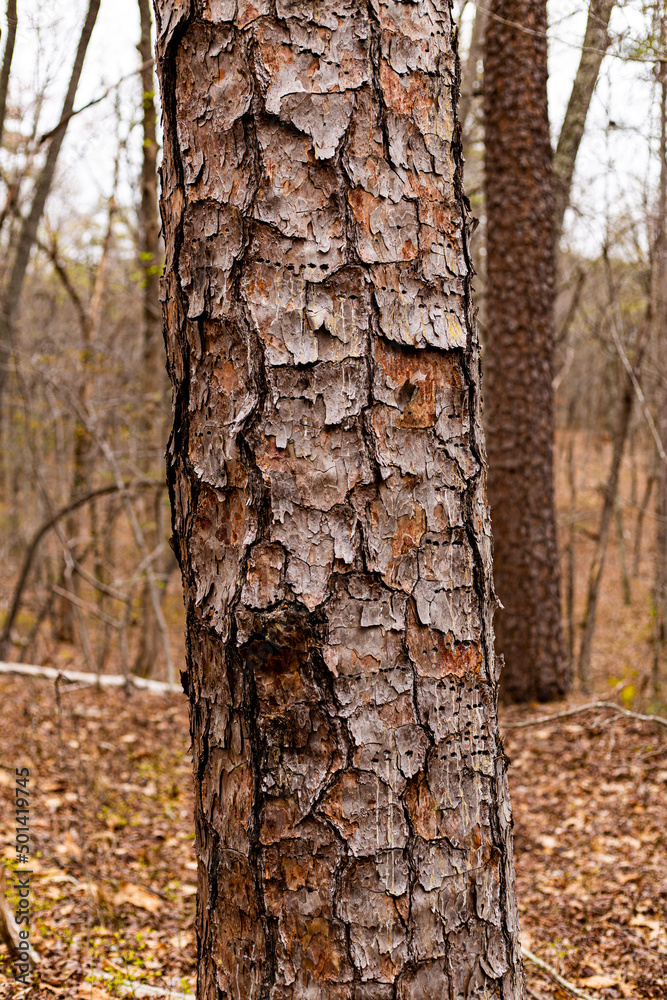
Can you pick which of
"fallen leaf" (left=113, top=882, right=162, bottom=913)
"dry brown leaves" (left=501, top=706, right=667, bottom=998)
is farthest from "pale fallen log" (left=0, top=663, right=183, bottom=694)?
"fallen leaf" (left=113, top=882, right=162, bottom=913)

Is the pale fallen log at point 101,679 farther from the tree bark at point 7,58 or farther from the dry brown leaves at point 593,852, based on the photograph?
the tree bark at point 7,58

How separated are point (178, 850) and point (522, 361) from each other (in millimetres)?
4148

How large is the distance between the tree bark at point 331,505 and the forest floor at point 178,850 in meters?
1.30

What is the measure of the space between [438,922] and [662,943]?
1.81 m

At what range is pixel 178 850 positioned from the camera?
360cm

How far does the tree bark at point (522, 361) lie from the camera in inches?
217

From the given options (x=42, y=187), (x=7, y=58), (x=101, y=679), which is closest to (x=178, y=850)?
(x=101, y=679)

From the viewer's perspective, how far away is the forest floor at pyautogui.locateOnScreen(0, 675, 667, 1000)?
94.1 inches

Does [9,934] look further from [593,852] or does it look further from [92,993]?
[593,852]

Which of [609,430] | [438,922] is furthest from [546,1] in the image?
[609,430]

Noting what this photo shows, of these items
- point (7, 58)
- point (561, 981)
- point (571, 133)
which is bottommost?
point (561, 981)

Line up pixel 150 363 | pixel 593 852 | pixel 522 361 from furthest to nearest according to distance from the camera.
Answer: pixel 150 363
pixel 522 361
pixel 593 852

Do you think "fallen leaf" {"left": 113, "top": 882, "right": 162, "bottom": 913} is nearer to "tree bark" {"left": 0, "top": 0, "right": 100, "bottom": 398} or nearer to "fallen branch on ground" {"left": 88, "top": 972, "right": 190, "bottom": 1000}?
"fallen branch on ground" {"left": 88, "top": 972, "right": 190, "bottom": 1000}

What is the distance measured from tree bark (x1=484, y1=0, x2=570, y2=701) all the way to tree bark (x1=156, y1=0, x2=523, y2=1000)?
14.7 feet
